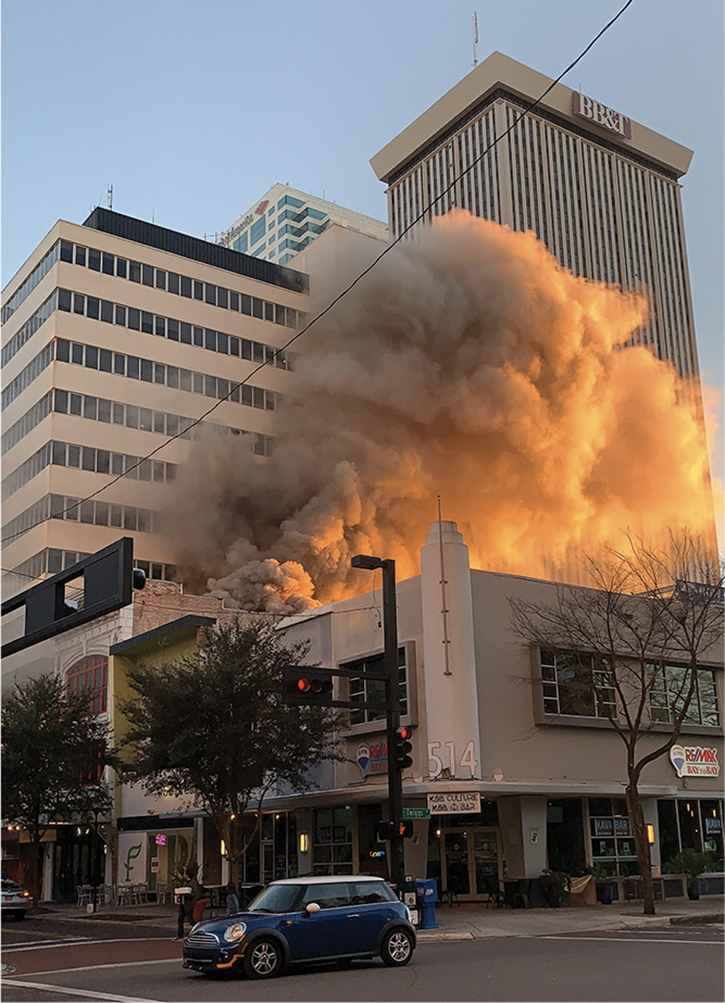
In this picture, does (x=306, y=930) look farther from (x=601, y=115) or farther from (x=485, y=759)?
(x=601, y=115)

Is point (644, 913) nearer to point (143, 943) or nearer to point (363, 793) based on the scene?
point (363, 793)

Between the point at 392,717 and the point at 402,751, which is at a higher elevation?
the point at 392,717

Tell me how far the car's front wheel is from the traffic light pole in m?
4.57

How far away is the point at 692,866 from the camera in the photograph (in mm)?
28531

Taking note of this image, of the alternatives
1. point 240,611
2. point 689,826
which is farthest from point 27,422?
point 689,826

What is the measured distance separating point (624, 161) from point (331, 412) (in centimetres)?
7408

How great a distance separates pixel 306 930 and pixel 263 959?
71cm

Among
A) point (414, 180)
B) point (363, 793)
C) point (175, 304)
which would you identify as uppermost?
point (414, 180)

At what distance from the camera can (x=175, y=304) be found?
67312 mm

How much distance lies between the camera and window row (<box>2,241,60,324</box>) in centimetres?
6400

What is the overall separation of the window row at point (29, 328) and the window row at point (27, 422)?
4.81 m

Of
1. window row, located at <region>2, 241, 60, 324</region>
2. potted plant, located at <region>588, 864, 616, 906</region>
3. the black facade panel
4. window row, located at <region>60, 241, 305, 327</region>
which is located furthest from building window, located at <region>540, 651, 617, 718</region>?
the black facade panel

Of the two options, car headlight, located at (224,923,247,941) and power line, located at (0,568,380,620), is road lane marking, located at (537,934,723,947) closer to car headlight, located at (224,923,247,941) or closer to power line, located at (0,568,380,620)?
car headlight, located at (224,923,247,941)

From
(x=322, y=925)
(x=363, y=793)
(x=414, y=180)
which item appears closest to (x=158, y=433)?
(x=363, y=793)
